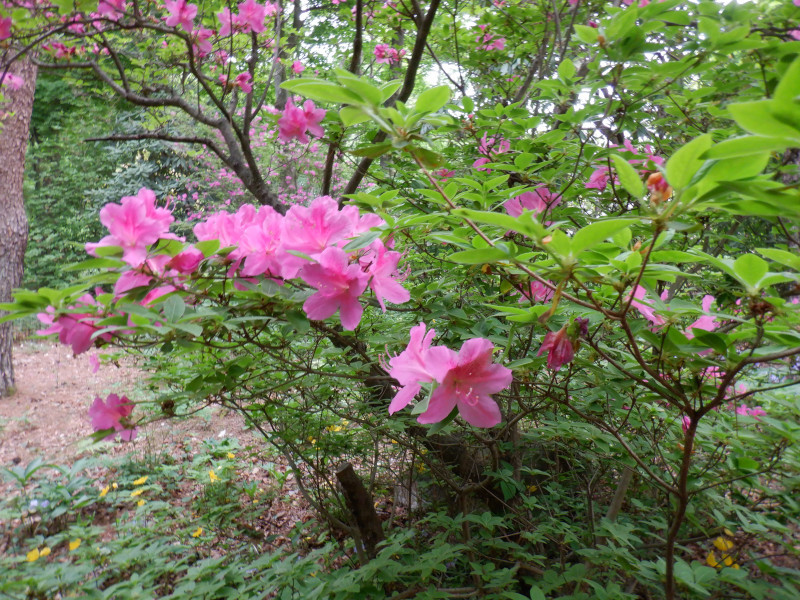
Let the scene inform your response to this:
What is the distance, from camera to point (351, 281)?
0.71 metres

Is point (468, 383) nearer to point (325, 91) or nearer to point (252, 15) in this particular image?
point (325, 91)

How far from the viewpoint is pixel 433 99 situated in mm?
582

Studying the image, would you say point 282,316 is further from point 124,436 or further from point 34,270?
point 34,270

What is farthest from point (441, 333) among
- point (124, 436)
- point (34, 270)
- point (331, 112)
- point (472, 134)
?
point (34, 270)

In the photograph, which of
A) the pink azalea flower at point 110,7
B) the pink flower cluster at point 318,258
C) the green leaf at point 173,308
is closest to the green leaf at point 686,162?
the pink flower cluster at point 318,258

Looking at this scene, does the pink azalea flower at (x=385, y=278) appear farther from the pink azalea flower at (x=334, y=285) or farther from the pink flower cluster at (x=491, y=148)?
the pink flower cluster at (x=491, y=148)

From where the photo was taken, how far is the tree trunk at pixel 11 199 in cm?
475

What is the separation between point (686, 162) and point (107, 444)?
4.32m

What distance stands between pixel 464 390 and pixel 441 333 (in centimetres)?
73

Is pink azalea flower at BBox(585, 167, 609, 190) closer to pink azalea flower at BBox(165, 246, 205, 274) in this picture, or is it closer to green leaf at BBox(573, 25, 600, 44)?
green leaf at BBox(573, 25, 600, 44)

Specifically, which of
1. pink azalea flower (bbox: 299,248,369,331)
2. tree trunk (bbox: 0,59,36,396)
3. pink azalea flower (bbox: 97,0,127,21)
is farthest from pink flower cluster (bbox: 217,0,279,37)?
tree trunk (bbox: 0,59,36,396)

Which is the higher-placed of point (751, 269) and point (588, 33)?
point (588, 33)

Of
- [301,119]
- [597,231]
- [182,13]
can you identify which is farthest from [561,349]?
[182,13]

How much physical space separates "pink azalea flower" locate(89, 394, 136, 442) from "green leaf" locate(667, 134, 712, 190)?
91 centimetres
